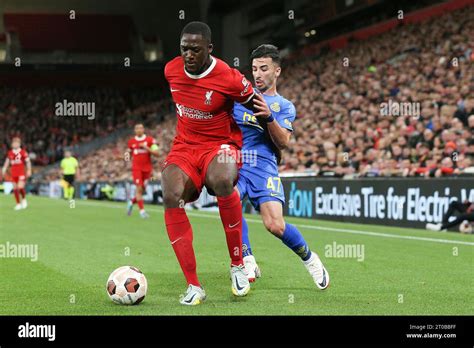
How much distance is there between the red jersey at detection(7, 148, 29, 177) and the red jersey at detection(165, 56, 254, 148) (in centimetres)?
1726

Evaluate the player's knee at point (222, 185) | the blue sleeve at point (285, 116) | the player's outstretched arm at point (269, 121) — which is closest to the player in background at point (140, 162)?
the blue sleeve at point (285, 116)

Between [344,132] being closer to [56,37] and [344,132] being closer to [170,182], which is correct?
[170,182]

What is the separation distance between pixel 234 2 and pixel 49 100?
46.6 feet

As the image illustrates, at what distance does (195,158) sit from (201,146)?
128 mm

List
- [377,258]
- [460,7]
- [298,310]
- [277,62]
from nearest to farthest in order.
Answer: [298,310] < [277,62] < [377,258] < [460,7]

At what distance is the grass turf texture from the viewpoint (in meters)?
6.33

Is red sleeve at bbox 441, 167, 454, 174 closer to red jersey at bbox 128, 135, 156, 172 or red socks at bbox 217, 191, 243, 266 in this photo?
red jersey at bbox 128, 135, 156, 172

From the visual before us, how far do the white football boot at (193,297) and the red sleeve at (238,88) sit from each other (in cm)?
159

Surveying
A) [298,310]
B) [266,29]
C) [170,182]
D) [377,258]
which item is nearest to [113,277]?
[170,182]

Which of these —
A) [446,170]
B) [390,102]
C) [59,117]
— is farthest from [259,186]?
[59,117]

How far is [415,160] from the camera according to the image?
17.2 metres

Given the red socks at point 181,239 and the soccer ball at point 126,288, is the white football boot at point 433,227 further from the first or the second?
the soccer ball at point 126,288

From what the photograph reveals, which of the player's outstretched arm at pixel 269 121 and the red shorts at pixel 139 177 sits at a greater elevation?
the player's outstretched arm at pixel 269 121

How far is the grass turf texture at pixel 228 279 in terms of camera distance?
633cm
